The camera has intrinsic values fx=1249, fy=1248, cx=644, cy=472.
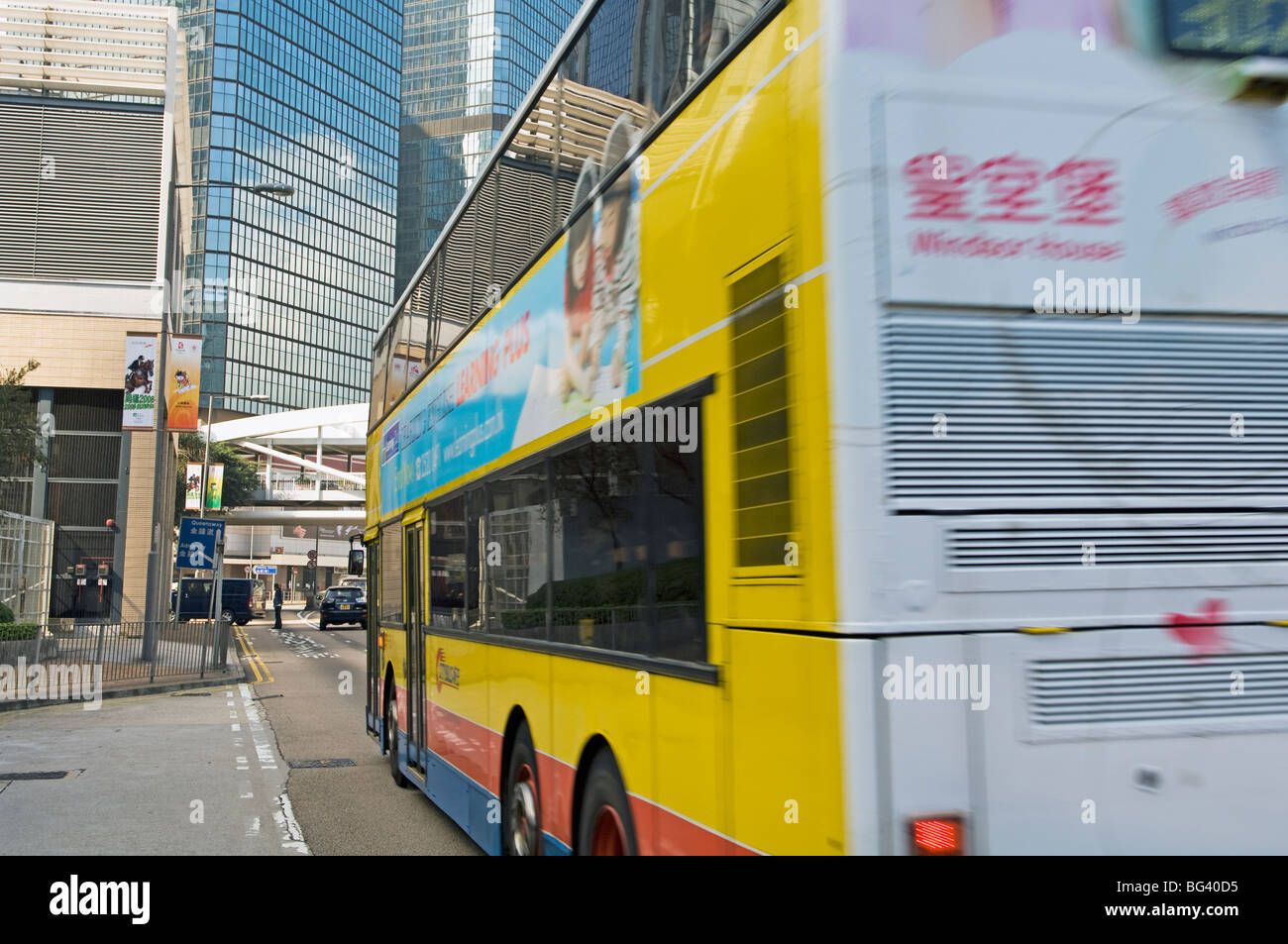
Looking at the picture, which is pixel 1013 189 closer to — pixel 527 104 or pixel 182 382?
pixel 527 104

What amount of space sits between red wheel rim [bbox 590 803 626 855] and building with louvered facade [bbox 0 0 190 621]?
49.5 meters

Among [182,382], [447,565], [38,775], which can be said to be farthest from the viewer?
[182,382]

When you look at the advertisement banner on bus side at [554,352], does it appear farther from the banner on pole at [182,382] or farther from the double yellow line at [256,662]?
the banner on pole at [182,382]

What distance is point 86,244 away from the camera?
50.8 meters

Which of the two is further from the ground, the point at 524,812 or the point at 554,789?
the point at 554,789

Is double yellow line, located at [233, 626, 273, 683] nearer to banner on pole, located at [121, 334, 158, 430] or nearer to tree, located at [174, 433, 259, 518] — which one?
banner on pole, located at [121, 334, 158, 430]

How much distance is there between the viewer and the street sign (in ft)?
95.9

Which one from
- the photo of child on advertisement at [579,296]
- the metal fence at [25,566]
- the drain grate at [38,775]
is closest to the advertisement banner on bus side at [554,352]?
the photo of child on advertisement at [579,296]

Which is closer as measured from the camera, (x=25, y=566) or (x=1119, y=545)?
(x=1119, y=545)

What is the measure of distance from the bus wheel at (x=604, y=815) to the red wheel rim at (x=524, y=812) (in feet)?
2.84

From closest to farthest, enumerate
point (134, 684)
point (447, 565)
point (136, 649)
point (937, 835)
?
point (937, 835)
point (447, 565)
point (134, 684)
point (136, 649)

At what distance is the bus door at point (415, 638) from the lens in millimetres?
10117

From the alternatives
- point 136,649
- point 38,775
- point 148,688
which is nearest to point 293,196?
point 136,649

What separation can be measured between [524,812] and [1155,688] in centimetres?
402
